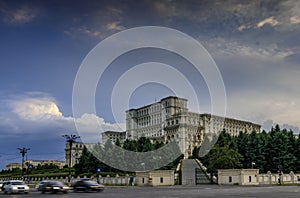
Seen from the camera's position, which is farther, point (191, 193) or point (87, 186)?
point (87, 186)

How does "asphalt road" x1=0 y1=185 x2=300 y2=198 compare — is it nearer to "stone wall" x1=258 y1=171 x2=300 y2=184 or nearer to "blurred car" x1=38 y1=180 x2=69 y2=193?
"blurred car" x1=38 y1=180 x2=69 y2=193

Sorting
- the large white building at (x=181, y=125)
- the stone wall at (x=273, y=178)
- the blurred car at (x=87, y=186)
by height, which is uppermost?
the large white building at (x=181, y=125)

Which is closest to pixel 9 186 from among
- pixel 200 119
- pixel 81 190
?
pixel 81 190

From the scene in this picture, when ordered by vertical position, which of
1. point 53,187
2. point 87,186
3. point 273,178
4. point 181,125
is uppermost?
point 181,125

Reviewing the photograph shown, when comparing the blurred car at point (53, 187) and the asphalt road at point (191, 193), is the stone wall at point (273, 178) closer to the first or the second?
the asphalt road at point (191, 193)

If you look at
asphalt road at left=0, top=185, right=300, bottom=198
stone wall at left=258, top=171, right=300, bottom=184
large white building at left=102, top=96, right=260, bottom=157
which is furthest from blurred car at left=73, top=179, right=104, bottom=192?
large white building at left=102, top=96, right=260, bottom=157

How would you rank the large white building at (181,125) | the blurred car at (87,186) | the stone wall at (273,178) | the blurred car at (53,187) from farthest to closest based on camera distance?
the large white building at (181,125), the stone wall at (273,178), the blurred car at (87,186), the blurred car at (53,187)

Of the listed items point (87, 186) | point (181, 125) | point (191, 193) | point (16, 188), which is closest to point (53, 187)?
point (87, 186)

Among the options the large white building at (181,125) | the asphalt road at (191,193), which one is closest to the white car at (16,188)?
the asphalt road at (191,193)

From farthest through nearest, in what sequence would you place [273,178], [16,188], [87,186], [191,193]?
[273,178] → [87,186] → [16,188] → [191,193]

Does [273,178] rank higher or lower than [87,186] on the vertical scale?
lower

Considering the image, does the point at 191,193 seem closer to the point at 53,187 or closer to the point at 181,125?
the point at 53,187

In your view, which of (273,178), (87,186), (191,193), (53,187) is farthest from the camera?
(273,178)

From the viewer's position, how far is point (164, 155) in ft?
331
